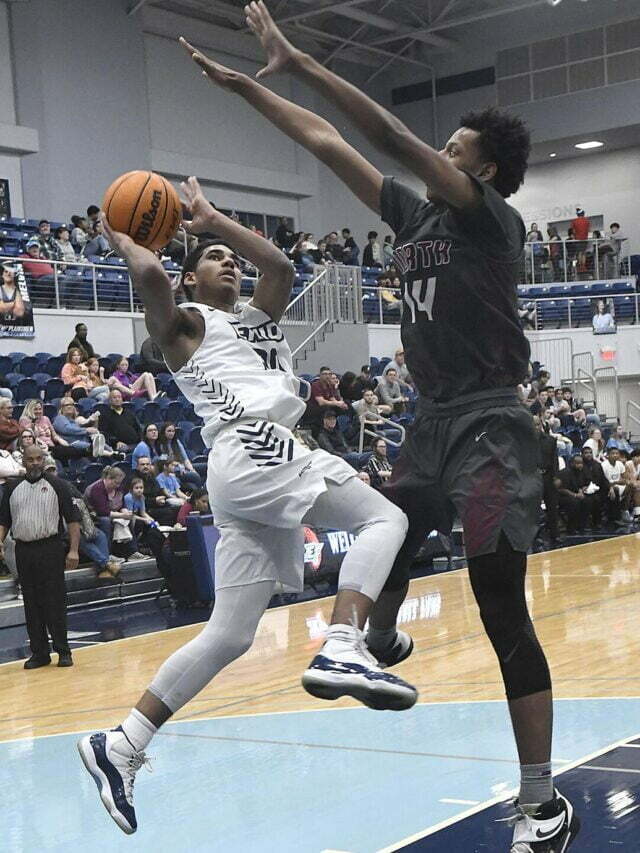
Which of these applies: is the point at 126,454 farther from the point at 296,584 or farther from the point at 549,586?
the point at 296,584

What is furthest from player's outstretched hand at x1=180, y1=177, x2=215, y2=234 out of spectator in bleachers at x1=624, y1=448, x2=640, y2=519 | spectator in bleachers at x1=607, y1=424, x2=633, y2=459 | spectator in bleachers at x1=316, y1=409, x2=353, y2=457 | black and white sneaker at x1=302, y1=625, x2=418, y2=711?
spectator in bleachers at x1=607, y1=424, x2=633, y2=459

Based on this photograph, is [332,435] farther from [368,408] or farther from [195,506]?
[195,506]

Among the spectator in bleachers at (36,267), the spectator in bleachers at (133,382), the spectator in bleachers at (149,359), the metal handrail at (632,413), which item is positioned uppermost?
the spectator in bleachers at (36,267)

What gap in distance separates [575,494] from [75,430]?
751cm

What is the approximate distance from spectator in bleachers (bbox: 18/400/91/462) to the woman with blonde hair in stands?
3.44 feet

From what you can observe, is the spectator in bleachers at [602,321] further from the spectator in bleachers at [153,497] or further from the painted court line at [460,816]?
the painted court line at [460,816]

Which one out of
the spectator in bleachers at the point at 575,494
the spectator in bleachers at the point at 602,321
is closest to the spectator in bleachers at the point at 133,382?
the spectator in bleachers at the point at 575,494

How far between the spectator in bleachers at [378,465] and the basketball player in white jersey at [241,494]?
31.6 ft

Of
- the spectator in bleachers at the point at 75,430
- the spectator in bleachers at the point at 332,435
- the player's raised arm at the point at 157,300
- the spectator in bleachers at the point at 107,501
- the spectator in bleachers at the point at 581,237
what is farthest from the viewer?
the spectator in bleachers at the point at 581,237

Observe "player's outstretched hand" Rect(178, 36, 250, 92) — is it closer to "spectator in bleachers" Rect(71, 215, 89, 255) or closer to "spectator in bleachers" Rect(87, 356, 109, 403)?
"spectator in bleachers" Rect(87, 356, 109, 403)

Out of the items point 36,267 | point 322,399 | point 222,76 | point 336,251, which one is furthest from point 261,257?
point 336,251

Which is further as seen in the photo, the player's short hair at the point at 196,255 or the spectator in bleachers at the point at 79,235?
the spectator in bleachers at the point at 79,235

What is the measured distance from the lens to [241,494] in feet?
12.1

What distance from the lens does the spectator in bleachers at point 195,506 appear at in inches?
484
